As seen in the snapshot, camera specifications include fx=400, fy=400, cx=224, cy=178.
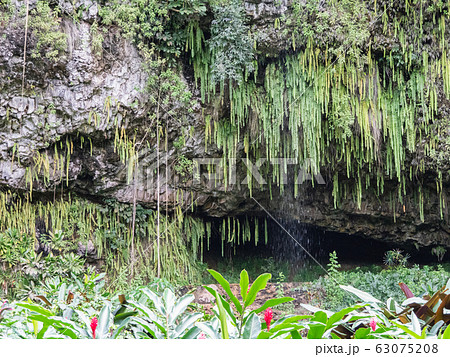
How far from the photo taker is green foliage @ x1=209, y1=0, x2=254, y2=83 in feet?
16.1

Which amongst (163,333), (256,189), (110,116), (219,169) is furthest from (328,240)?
(163,333)

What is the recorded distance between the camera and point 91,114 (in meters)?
4.85

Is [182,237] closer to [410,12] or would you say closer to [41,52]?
[41,52]

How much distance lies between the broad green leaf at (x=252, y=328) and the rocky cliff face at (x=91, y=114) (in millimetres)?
4163

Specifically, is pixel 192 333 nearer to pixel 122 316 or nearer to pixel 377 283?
pixel 122 316

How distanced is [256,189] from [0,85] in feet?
12.1

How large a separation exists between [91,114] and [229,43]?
192 cm

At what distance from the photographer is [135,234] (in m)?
5.58

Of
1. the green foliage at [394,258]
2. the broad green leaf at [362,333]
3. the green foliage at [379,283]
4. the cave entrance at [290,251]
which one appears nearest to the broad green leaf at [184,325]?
the broad green leaf at [362,333]

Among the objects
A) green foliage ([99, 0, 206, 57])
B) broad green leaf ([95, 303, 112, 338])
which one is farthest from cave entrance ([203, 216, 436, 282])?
broad green leaf ([95, 303, 112, 338])

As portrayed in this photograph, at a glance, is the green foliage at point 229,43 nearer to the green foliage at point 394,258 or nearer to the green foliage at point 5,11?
the green foliage at point 5,11

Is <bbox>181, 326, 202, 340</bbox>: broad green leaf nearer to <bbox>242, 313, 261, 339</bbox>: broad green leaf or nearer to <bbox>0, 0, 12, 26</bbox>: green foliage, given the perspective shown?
<bbox>242, 313, 261, 339</bbox>: broad green leaf

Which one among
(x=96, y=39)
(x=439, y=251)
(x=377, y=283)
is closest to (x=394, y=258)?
(x=439, y=251)

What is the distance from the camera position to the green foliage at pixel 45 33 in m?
4.56
